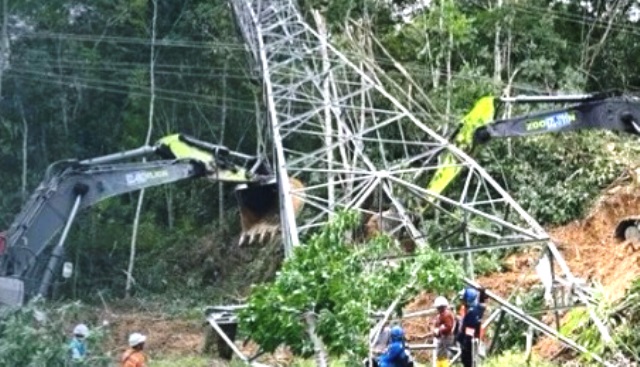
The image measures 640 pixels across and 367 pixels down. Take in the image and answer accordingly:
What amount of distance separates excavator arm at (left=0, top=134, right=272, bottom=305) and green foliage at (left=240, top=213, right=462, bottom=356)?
5969mm

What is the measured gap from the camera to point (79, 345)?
13172mm

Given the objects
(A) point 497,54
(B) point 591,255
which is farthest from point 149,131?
(B) point 591,255

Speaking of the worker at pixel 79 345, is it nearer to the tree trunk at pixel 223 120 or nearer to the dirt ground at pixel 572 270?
the dirt ground at pixel 572 270

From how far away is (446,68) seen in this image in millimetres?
29016

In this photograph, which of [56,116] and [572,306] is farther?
[56,116]

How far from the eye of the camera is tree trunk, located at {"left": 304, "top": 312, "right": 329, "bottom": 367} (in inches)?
462

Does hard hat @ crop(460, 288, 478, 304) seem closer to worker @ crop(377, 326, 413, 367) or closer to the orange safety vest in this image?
worker @ crop(377, 326, 413, 367)

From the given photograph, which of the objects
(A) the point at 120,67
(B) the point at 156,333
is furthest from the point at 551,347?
(A) the point at 120,67

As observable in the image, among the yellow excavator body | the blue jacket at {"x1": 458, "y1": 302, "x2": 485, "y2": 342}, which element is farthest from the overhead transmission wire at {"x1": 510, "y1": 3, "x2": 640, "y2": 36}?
the blue jacket at {"x1": 458, "y1": 302, "x2": 485, "y2": 342}

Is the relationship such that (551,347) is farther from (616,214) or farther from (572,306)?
(616,214)

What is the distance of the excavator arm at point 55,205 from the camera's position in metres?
17.9

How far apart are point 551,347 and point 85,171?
8150 mm

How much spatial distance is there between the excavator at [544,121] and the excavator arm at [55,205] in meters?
4.81

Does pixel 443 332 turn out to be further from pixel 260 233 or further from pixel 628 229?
pixel 260 233
